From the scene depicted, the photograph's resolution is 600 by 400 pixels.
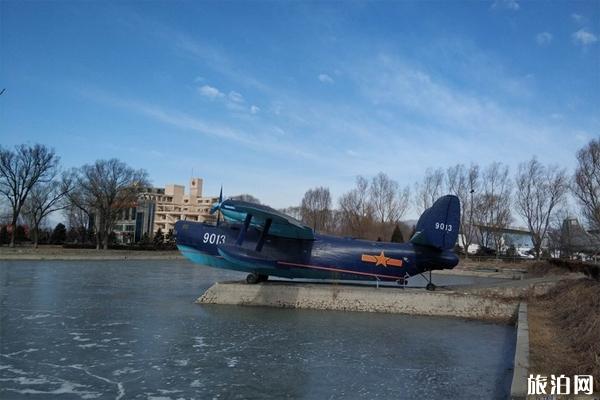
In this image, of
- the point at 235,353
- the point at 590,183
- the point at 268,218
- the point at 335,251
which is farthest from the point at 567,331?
the point at 590,183

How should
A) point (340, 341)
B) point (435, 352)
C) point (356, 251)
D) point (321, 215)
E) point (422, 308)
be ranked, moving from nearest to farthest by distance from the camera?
point (435, 352) < point (340, 341) < point (422, 308) < point (356, 251) < point (321, 215)

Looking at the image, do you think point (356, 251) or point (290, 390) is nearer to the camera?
point (290, 390)

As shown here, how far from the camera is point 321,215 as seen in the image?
10175cm

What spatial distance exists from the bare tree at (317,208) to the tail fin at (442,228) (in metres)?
80.1

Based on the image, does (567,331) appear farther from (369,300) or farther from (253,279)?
(253,279)

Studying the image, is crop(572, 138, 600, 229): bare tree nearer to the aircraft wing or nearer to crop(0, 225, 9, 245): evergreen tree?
the aircraft wing

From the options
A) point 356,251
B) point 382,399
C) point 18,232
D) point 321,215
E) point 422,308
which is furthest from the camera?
point 321,215

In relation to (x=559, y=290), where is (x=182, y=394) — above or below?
below

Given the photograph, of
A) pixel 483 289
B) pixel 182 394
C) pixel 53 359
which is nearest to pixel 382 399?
pixel 182 394

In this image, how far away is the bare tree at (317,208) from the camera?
332 ft

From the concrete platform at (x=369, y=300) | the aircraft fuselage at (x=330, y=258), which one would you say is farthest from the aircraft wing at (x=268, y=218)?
the concrete platform at (x=369, y=300)

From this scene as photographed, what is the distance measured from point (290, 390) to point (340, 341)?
14.3 feet

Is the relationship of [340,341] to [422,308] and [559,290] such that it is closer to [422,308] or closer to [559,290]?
[422,308]

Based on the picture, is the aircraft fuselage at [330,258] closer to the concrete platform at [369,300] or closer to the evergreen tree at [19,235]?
the concrete platform at [369,300]
